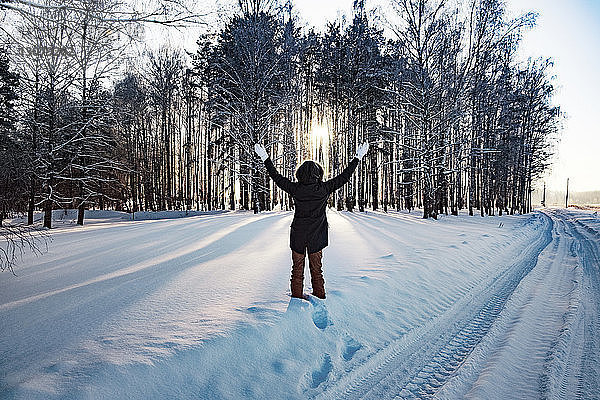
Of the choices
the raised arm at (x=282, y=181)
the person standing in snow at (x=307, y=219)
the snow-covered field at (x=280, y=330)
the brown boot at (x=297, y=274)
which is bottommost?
the snow-covered field at (x=280, y=330)

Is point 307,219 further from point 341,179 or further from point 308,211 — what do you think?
point 341,179

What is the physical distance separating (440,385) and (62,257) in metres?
7.12

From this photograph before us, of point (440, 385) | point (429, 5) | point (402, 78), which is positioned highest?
point (429, 5)

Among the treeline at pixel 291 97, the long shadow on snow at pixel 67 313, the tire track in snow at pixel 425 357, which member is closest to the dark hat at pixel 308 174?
the tire track in snow at pixel 425 357

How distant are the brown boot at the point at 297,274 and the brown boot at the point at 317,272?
13cm

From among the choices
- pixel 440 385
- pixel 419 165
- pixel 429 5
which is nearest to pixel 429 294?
pixel 440 385

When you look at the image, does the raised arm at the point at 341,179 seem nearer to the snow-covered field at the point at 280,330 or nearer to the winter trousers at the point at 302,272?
the winter trousers at the point at 302,272

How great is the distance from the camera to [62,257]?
6590mm

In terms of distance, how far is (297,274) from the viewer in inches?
162

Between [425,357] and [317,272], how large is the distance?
5.08ft

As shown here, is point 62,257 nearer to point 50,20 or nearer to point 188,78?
point 50,20

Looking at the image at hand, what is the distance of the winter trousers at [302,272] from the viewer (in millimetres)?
4039

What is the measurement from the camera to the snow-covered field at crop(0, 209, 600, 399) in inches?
109

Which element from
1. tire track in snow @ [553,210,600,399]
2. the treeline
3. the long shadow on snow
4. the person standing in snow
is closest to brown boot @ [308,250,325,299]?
the person standing in snow
